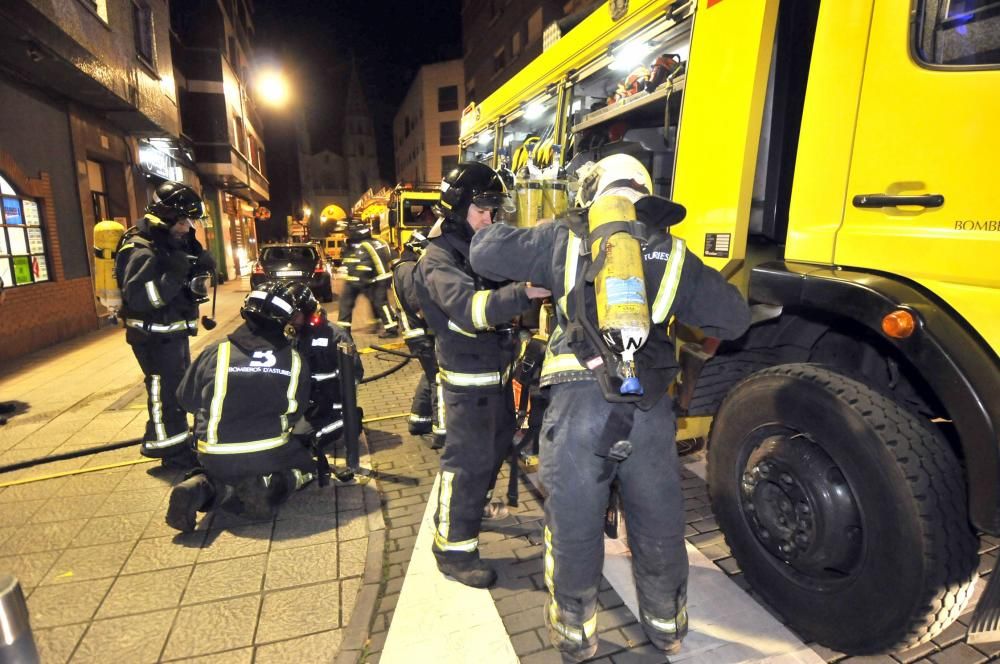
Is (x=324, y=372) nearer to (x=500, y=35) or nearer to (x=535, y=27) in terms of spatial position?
(x=535, y=27)

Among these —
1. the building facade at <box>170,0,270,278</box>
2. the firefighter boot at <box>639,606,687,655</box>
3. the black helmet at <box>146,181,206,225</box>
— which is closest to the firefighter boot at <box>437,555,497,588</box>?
the firefighter boot at <box>639,606,687,655</box>

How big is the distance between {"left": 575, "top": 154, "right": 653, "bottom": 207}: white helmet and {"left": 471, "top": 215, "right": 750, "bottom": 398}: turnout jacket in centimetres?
17

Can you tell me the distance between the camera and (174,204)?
410 centimetres

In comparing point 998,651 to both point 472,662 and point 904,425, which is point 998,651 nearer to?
point 904,425

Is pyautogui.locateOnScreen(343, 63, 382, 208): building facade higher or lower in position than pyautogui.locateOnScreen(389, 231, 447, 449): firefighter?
higher

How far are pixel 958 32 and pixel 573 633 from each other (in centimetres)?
259

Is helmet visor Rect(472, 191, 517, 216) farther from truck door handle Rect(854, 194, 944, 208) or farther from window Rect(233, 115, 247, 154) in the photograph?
window Rect(233, 115, 247, 154)

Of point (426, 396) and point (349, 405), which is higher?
point (349, 405)

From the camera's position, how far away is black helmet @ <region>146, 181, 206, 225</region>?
4.07m

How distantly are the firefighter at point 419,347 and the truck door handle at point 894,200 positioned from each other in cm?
257

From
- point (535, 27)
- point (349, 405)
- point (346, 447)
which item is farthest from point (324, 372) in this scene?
point (535, 27)

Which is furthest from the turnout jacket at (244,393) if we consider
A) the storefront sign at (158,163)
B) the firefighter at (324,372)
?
the storefront sign at (158,163)

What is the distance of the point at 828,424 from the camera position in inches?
81.0

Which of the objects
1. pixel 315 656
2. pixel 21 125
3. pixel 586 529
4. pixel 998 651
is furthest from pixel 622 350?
pixel 21 125
